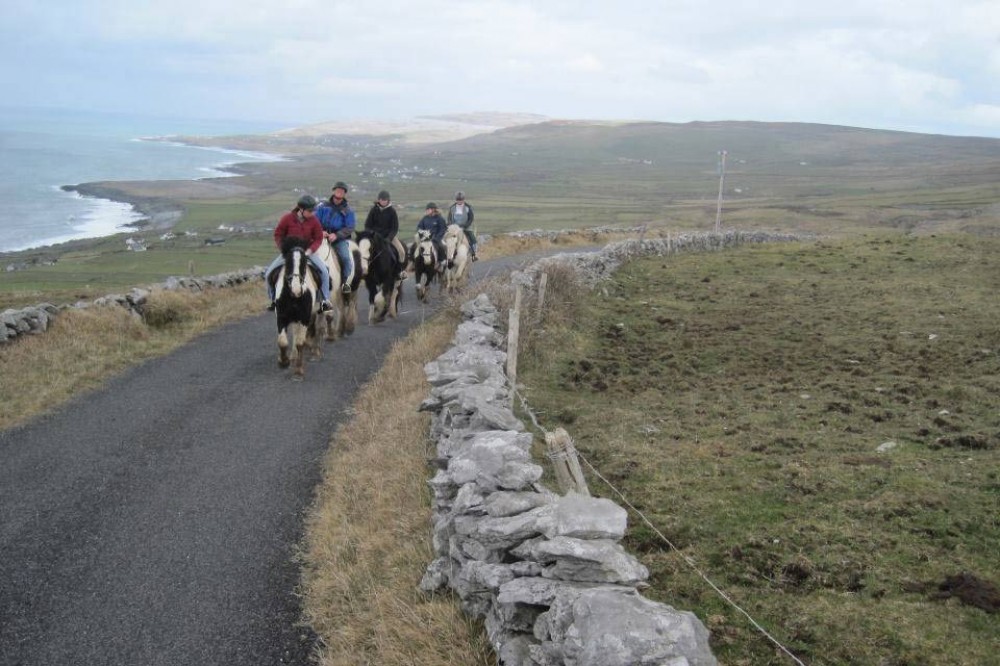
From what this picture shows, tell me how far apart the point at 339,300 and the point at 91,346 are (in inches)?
173

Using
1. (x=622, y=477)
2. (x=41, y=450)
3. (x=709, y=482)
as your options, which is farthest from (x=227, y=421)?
(x=709, y=482)

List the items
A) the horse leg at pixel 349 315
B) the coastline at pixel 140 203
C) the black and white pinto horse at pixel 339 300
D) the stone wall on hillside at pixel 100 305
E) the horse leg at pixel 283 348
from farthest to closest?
1. the coastline at pixel 140 203
2. the horse leg at pixel 349 315
3. the black and white pinto horse at pixel 339 300
4. the stone wall on hillside at pixel 100 305
5. the horse leg at pixel 283 348

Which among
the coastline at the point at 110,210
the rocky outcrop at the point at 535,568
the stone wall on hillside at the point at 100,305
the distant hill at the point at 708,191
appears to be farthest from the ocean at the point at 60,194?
the rocky outcrop at the point at 535,568

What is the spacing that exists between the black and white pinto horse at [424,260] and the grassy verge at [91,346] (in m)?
4.01

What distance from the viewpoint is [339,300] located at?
15844 millimetres

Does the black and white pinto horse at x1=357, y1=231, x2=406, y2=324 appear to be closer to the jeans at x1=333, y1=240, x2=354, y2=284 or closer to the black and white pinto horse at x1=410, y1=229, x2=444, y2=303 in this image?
the jeans at x1=333, y1=240, x2=354, y2=284

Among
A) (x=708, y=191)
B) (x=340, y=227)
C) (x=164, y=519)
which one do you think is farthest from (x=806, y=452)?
(x=708, y=191)

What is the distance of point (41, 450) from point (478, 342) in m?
6.06

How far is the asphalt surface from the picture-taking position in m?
5.97

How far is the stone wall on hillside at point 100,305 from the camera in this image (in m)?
13.6

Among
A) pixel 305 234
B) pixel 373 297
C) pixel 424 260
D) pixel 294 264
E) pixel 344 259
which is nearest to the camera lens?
pixel 294 264

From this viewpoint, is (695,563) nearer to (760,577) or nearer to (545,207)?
(760,577)

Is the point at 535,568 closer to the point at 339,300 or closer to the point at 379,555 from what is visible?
the point at 379,555

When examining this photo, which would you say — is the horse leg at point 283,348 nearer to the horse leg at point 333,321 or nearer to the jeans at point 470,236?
the horse leg at point 333,321
